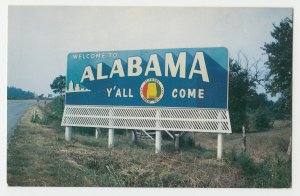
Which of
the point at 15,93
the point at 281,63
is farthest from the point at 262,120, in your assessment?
the point at 15,93

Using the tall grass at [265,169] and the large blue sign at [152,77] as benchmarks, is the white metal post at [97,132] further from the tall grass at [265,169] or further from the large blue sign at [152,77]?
the tall grass at [265,169]

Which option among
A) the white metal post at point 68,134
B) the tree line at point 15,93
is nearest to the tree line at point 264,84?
the white metal post at point 68,134

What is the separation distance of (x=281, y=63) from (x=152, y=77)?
4.30 feet

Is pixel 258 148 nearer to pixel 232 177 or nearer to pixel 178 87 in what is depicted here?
pixel 232 177

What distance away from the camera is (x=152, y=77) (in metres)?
4.36

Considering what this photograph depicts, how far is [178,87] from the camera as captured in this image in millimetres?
4328

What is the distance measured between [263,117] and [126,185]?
1.55 metres

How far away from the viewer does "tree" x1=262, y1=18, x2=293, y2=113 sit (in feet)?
14.1

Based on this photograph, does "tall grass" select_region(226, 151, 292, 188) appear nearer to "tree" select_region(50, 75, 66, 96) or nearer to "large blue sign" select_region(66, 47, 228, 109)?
"large blue sign" select_region(66, 47, 228, 109)

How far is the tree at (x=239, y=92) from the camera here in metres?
4.31

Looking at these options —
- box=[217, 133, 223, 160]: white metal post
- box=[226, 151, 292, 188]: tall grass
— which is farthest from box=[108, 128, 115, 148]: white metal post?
box=[226, 151, 292, 188]: tall grass

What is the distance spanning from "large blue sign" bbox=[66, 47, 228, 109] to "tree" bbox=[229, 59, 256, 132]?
8 cm

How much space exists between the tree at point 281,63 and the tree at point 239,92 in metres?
0.20
